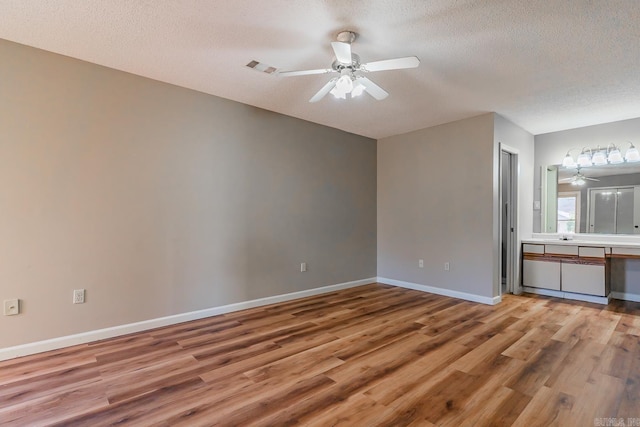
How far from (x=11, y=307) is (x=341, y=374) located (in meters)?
2.63

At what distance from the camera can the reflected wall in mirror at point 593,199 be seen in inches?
171

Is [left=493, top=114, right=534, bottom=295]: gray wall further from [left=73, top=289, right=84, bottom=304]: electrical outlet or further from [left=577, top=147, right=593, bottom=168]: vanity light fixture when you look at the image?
[left=73, top=289, right=84, bottom=304]: electrical outlet

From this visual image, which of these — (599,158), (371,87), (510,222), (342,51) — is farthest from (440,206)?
(342,51)

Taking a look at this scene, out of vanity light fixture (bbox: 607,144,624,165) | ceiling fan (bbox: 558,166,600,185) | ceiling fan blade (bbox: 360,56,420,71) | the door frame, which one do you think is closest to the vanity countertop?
the door frame

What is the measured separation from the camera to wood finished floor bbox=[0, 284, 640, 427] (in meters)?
1.79

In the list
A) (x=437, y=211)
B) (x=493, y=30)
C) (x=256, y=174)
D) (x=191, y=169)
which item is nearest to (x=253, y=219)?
(x=256, y=174)

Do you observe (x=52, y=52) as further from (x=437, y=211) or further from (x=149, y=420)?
(x=437, y=211)

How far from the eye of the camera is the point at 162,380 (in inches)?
84.7

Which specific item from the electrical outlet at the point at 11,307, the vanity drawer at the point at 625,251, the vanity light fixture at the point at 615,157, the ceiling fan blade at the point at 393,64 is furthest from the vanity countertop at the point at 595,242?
the electrical outlet at the point at 11,307

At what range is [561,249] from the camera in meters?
4.36

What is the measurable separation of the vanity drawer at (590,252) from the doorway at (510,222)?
0.73 metres

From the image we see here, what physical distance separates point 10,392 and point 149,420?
1.06 metres

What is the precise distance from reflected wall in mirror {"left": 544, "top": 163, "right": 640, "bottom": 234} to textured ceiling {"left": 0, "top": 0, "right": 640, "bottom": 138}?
116 cm

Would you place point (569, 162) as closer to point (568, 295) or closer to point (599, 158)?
point (599, 158)
